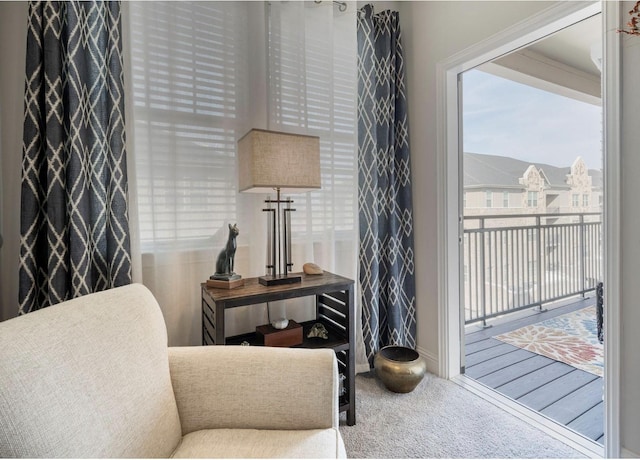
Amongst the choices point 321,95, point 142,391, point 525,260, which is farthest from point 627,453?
point 525,260

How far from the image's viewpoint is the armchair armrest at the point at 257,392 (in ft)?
3.31

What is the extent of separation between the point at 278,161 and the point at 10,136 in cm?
125

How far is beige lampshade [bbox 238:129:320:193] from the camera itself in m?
1.43

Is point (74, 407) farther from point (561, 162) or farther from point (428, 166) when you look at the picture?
point (561, 162)

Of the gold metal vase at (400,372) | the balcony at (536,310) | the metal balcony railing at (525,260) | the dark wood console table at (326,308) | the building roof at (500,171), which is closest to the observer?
the dark wood console table at (326,308)

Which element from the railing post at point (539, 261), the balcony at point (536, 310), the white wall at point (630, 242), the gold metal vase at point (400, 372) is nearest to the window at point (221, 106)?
the gold metal vase at point (400, 372)

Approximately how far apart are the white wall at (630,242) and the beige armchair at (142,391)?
4.14 ft

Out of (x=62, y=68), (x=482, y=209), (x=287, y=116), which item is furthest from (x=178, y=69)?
(x=482, y=209)

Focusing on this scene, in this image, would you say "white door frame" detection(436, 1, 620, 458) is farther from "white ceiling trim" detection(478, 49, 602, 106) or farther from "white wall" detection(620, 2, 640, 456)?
"white ceiling trim" detection(478, 49, 602, 106)

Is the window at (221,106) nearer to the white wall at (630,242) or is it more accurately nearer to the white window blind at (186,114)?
the white window blind at (186,114)

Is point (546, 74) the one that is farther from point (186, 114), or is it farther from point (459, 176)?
point (186, 114)

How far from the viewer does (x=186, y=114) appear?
67.4 inches

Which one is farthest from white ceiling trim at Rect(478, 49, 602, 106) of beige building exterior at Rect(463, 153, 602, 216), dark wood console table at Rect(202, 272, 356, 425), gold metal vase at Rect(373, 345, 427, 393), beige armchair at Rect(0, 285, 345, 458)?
beige armchair at Rect(0, 285, 345, 458)

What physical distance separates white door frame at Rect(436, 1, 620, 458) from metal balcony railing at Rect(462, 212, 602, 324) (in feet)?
3.36
